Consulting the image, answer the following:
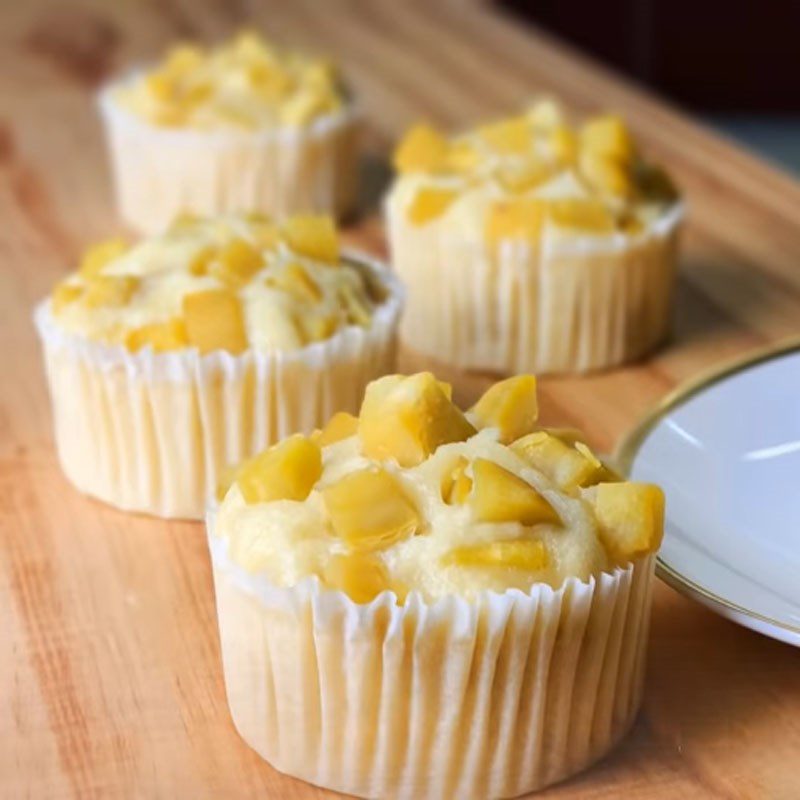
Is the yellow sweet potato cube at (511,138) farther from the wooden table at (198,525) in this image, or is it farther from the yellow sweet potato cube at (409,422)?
the yellow sweet potato cube at (409,422)

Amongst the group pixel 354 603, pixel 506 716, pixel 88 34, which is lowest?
pixel 88 34

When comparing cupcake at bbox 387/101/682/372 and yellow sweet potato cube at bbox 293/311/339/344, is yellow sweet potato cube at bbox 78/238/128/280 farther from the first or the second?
cupcake at bbox 387/101/682/372

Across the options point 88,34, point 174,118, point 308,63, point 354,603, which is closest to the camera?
point 354,603

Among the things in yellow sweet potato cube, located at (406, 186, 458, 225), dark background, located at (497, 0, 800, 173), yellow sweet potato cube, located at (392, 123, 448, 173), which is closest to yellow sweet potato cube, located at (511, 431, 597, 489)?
yellow sweet potato cube, located at (406, 186, 458, 225)

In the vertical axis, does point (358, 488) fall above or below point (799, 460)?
above

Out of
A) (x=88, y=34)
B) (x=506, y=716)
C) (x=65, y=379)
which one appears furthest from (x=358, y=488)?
(x=88, y=34)

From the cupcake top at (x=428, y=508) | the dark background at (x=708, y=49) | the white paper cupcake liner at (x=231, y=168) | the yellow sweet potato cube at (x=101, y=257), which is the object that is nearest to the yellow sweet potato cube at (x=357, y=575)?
the cupcake top at (x=428, y=508)

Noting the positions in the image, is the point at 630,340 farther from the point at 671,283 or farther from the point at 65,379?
the point at 65,379
